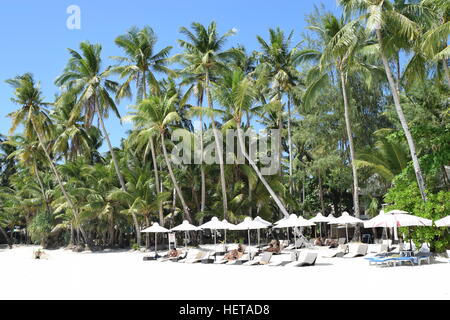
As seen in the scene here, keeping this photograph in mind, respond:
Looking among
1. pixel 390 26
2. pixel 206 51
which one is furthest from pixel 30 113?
pixel 390 26

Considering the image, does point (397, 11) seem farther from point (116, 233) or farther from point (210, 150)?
point (116, 233)

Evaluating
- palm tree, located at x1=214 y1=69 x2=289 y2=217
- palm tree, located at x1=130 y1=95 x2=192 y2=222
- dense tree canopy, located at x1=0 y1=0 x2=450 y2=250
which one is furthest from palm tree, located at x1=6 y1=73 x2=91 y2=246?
palm tree, located at x1=214 y1=69 x2=289 y2=217

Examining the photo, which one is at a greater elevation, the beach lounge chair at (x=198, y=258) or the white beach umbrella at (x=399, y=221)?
the white beach umbrella at (x=399, y=221)

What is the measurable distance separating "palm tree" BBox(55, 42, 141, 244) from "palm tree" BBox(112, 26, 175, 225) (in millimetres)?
1414

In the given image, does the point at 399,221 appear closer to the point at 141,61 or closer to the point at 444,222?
the point at 444,222

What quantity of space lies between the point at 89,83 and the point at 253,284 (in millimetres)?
23823

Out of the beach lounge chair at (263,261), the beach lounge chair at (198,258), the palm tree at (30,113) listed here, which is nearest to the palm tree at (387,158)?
the beach lounge chair at (263,261)

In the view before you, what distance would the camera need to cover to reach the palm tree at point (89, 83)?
102 ft

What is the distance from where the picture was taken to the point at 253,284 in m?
11.9

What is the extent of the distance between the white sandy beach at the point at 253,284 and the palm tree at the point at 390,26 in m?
4.84

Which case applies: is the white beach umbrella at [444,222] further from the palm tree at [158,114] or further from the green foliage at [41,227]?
the green foliage at [41,227]

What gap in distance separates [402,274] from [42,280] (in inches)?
463
